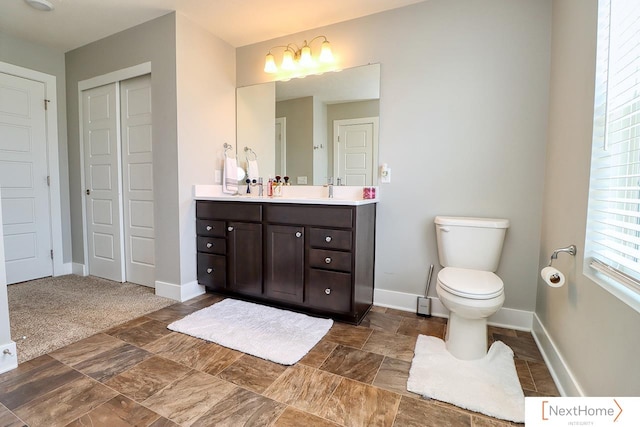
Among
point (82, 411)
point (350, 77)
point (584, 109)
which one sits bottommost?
point (82, 411)

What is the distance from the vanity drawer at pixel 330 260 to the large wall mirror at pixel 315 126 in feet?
2.23

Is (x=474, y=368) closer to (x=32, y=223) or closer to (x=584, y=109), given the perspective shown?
(x=584, y=109)

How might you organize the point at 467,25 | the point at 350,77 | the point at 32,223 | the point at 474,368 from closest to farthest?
the point at 474,368, the point at 467,25, the point at 350,77, the point at 32,223

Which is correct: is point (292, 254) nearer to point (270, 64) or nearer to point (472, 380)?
point (472, 380)

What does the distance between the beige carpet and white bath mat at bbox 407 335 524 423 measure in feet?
6.62

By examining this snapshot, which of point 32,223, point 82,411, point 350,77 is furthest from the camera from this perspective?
point 32,223

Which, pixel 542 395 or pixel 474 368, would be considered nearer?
pixel 542 395

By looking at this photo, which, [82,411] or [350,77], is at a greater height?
[350,77]

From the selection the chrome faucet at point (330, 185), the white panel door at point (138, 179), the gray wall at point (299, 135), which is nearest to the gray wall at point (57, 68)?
the white panel door at point (138, 179)

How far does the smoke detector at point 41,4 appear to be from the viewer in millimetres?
2250

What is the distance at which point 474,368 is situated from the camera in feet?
5.22

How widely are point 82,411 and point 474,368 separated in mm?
1855

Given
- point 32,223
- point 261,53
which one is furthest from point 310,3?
point 32,223

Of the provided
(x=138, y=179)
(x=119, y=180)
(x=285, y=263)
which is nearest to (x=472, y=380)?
(x=285, y=263)
